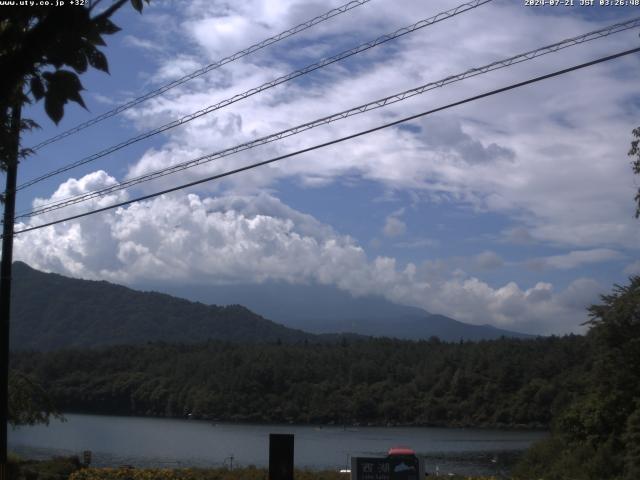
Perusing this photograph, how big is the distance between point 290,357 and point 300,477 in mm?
85139

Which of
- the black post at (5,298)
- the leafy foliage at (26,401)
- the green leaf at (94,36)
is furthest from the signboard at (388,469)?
the leafy foliage at (26,401)

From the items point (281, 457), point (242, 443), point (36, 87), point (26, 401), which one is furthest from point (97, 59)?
point (242, 443)

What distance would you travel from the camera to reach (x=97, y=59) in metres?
4.68

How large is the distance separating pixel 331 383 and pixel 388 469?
284 ft

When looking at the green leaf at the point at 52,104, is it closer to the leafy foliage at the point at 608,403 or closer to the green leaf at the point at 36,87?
the green leaf at the point at 36,87

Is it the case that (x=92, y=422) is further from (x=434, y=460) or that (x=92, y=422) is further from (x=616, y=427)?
(x=616, y=427)

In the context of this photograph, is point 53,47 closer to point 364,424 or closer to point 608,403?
point 608,403

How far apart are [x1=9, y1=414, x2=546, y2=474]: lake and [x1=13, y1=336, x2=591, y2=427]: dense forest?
3.98 meters

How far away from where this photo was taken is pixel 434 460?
1924 inches

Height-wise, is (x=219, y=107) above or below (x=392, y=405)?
above

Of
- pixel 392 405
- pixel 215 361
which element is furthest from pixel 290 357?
pixel 392 405

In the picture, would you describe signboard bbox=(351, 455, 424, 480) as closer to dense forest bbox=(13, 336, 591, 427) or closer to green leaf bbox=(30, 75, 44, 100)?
green leaf bbox=(30, 75, 44, 100)

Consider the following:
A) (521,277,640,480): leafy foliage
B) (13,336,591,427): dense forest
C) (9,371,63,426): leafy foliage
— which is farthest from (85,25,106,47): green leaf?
(13,336,591,427): dense forest

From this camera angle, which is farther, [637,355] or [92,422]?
[92,422]
